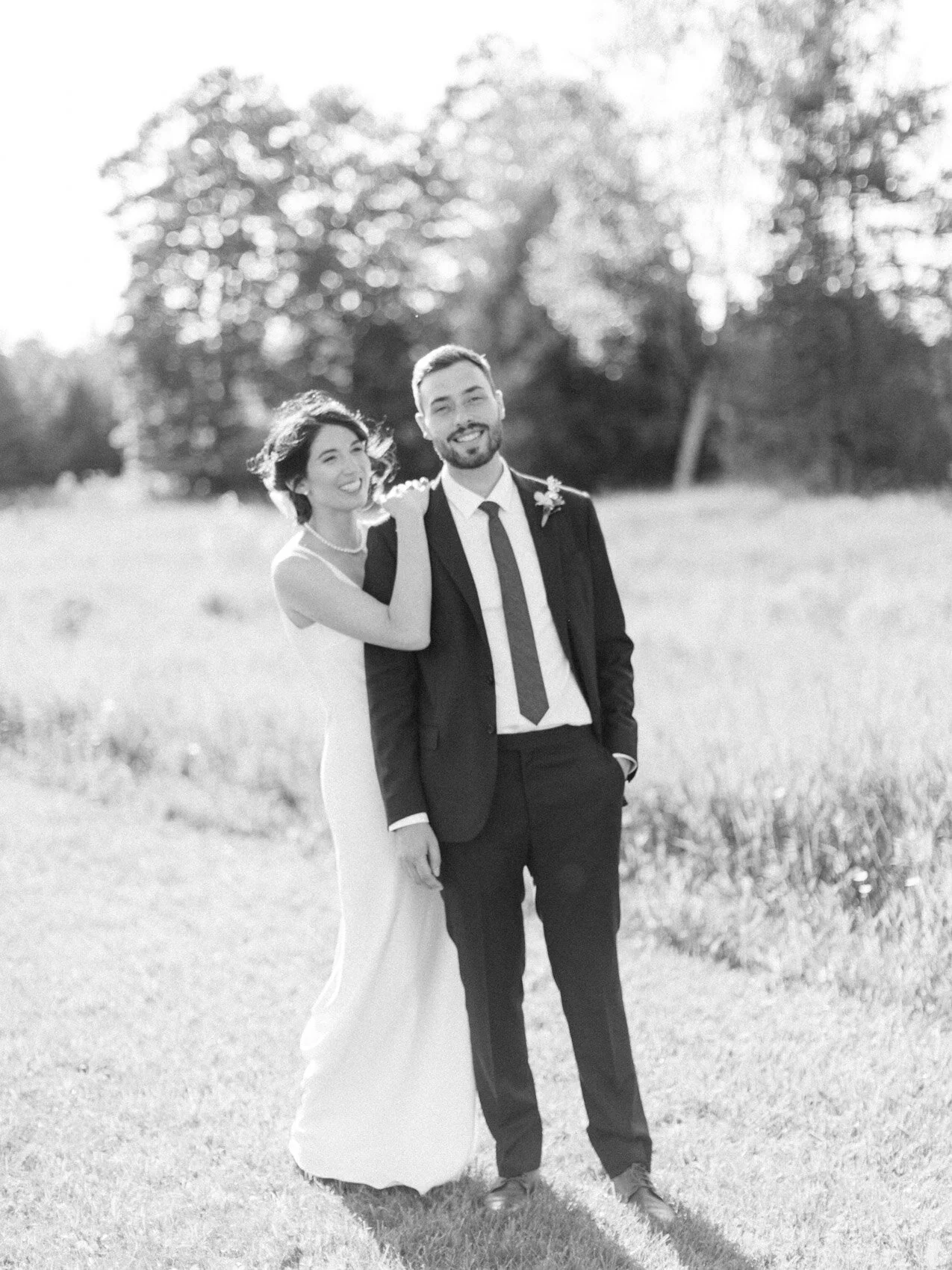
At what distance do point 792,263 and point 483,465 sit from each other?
91.7 feet

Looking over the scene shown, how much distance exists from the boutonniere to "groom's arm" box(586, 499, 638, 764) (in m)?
0.11

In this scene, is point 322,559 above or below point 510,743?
above

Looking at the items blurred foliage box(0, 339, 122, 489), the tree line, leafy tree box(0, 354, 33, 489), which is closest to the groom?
the tree line

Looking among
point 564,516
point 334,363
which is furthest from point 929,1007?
point 334,363

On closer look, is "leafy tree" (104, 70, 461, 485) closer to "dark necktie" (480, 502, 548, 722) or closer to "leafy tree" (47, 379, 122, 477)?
"leafy tree" (47, 379, 122, 477)

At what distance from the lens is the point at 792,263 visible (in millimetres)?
29281

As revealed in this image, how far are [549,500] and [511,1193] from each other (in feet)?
6.48

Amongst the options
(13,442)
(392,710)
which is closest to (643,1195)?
(392,710)

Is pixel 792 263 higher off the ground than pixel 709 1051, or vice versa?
pixel 792 263

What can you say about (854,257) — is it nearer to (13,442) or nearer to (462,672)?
(462,672)

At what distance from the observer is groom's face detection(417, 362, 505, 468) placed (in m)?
3.40

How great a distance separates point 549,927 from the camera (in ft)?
11.9

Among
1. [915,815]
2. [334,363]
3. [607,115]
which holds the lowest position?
[915,815]

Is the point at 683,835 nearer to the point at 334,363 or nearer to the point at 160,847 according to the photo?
the point at 160,847
